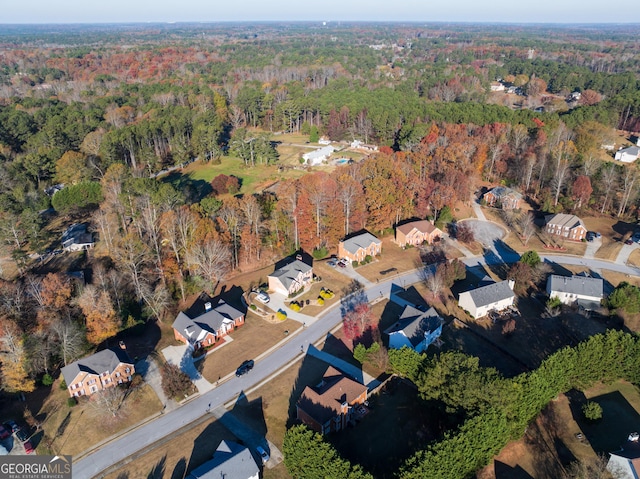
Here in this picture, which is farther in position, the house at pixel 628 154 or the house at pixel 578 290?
the house at pixel 628 154

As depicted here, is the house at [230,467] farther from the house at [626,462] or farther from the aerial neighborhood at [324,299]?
the house at [626,462]

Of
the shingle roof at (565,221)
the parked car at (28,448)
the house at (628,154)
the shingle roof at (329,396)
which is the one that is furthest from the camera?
the house at (628,154)

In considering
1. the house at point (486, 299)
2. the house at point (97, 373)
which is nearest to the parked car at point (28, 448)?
the house at point (97, 373)

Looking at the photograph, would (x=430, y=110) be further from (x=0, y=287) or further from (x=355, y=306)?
(x=0, y=287)

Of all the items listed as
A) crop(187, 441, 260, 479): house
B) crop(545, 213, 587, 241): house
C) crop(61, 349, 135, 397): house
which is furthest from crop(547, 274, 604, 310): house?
crop(61, 349, 135, 397): house

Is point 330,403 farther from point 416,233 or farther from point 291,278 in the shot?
point 416,233
